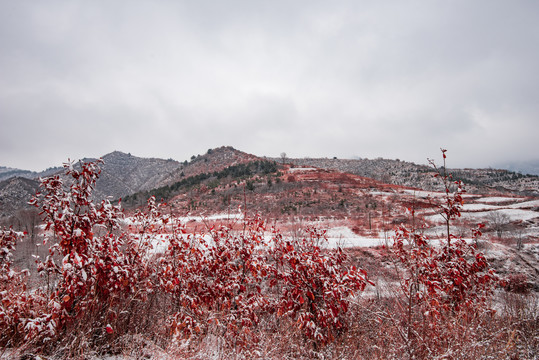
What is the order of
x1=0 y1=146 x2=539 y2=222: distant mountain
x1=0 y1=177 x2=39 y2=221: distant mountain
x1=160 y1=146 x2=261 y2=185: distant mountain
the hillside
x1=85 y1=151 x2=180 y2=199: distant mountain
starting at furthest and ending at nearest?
x1=85 y1=151 x2=180 y2=199: distant mountain < x1=160 y1=146 x2=261 y2=185: distant mountain < x1=0 y1=146 x2=539 y2=222: distant mountain < the hillside < x1=0 y1=177 x2=39 y2=221: distant mountain

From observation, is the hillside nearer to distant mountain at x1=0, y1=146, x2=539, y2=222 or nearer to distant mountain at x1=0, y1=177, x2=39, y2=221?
distant mountain at x1=0, y1=146, x2=539, y2=222

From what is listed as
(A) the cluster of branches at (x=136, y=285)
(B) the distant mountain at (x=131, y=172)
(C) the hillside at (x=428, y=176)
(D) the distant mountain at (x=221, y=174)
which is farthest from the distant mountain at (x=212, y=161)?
(A) the cluster of branches at (x=136, y=285)

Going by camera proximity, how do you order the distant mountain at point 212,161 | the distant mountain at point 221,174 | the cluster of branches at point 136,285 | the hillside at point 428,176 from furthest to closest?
the distant mountain at point 212,161 → the distant mountain at point 221,174 → the hillside at point 428,176 → the cluster of branches at point 136,285

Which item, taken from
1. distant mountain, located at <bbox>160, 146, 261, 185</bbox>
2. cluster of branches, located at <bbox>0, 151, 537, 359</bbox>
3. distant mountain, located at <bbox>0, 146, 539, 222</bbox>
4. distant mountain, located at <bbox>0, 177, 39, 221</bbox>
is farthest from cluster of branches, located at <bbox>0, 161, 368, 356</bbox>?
distant mountain, located at <bbox>160, 146, 261, 185</bbox>

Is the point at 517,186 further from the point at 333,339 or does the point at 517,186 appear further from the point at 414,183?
the point at 333,339

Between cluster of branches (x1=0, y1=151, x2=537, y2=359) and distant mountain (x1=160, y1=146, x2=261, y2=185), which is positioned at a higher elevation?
distant mountain (x1=160, y1=146, x2=261, y2=185)

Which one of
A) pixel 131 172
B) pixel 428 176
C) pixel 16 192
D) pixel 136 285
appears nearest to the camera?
pixel 136 285

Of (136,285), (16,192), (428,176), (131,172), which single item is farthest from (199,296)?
(131,172)

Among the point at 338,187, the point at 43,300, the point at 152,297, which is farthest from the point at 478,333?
the point at 338,187

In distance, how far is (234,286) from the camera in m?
4.36

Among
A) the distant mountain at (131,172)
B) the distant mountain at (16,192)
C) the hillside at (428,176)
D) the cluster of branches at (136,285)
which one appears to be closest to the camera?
the cluster of branches at (136,285)

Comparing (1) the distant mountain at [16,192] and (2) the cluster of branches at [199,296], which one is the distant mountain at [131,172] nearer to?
(1) the distant mountain at [16,192]

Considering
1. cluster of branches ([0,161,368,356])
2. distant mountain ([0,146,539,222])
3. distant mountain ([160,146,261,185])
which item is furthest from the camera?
distant mountain ([160,146,261,185])

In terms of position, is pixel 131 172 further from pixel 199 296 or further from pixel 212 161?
pixel 199 296
